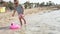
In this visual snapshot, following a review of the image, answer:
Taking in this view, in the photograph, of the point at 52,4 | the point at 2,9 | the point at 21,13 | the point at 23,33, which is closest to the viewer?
the point at 23,33

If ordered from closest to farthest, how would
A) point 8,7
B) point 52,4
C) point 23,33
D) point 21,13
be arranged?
1. point 23,33
2. point 21,13
3. point 8,7
4. point 52,4

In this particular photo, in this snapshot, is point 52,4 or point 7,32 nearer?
point 7,32

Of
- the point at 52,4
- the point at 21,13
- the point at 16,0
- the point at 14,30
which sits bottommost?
the point at 52,4

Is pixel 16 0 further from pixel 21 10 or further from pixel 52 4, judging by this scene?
pixel 52 4

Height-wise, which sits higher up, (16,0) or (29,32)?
(16,0)

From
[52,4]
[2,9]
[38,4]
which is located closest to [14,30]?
[2,9]

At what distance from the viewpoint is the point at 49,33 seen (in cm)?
990

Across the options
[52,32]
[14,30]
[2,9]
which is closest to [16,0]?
[14,30]

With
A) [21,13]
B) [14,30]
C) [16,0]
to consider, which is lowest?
[14,30]

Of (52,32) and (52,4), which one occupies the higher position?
(52,32)

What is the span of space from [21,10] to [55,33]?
2525 millimetres

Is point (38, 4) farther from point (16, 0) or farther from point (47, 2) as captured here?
point (16, 0)

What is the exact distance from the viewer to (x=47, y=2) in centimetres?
4628

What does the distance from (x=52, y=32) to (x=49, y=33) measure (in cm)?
37
